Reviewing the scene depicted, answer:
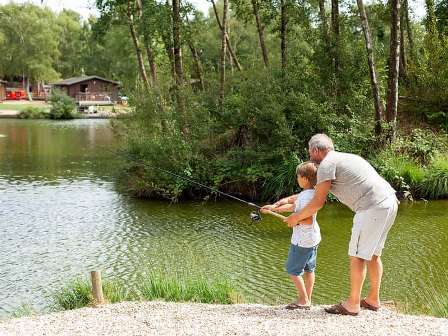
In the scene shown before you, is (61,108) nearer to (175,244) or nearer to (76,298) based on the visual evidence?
(175,244)

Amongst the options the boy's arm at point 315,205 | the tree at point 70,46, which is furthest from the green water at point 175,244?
the tree at point 70,46

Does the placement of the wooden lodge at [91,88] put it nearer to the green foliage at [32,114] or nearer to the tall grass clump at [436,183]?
the green foliage at [32,114]

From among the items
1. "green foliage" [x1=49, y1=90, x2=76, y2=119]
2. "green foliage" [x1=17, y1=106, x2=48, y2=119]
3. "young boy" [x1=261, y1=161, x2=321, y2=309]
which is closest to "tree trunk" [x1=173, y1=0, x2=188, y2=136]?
"young boy" [x1=261, y1=161, x2=321, y2=309]

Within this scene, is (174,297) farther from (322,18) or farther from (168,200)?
(322,18)

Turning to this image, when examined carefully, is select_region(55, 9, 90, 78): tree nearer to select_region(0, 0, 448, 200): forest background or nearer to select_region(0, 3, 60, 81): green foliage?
select_region(0, 3, 60, 81): green foliage

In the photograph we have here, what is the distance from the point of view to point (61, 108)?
53156mm

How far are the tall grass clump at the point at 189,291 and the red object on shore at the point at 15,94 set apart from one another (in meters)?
76.2

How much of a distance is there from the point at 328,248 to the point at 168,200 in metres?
5.54

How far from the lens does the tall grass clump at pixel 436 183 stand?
14578 mm

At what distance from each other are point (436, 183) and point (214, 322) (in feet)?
34.6

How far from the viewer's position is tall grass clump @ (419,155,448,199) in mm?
14578

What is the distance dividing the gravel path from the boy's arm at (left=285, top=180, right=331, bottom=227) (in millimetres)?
885

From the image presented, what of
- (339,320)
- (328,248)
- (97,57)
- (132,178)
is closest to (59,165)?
(132,178)

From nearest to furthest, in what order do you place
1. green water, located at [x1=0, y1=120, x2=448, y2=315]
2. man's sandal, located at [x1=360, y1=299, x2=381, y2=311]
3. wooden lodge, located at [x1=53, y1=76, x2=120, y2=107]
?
man's sandal, located at [x1=360, y1=299, x2=381, y2=311]
green water, located at [x1=0, y1=120, x2=448, y2=315]
wooden lodge, located at [x1=53, y1=76, x2=120, y2=107]
